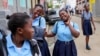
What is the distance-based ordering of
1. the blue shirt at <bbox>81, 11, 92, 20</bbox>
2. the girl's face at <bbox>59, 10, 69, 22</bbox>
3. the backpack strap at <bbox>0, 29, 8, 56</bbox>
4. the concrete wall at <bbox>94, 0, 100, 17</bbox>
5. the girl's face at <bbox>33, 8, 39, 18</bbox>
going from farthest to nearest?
the concrete wall at <bbox>94, 0, 100, 17</bbox>, the blue shirt at <bbox>81, 11, 92, 20</bbox>, the girl's face at <bbox>59, 10, 69, 22</bbox>, the girl's face at <bbox>33, 8, 39, 18</bbox>, the backpack strap at <bbox>0, 29, 8, 56</bbox>

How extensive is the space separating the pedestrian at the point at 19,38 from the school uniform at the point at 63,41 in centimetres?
Result: 240

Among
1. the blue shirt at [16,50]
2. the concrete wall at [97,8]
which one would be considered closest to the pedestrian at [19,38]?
the blue shirt at [16,50]

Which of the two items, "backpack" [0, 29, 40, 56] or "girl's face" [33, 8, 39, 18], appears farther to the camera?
"girl's face" [33, 8, 39, 18]

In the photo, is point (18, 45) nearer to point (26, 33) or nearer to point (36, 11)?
point (26, 33)

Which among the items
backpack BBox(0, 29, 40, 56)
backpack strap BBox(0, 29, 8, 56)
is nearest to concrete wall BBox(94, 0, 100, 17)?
backpack BBox(0, 29, 40, 56)

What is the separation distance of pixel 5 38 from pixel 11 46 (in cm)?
10

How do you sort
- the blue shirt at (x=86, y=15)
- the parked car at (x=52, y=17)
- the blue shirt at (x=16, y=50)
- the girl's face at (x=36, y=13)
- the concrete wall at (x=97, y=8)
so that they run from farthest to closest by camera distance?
the concrete wall at (x=97, y=8) < the parked car at (x=52, y=17) < the blue shirt at (x=86, y=15) < the girl's face at (x=36, y=13) < the blue shirt at (x=16, y=50)

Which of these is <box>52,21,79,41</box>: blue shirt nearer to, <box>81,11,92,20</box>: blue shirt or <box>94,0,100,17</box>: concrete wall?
<box>81,11,92,20</box>: blue shirt

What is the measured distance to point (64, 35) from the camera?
17.2 feet

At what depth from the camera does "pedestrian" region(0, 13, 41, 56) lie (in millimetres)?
2783

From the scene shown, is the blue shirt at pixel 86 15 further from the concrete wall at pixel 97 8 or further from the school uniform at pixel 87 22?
the concrete wall at pixel 97 8

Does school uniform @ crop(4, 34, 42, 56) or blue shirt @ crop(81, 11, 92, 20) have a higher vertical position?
school uniform @ crop(4, 34, 42, 56)

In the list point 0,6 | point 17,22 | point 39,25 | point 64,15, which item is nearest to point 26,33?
point 17,22

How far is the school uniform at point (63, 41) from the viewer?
524 cm
